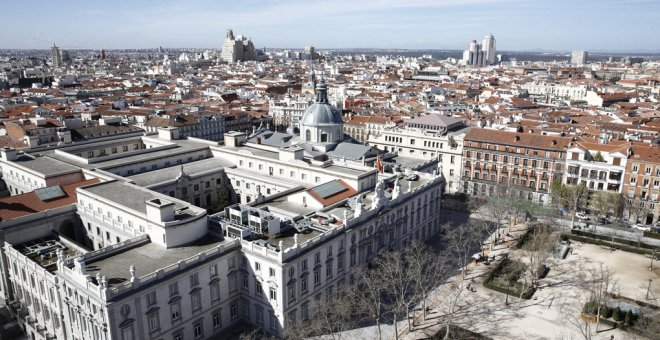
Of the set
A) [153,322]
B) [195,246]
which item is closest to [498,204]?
[195,246]

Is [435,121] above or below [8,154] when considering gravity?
above

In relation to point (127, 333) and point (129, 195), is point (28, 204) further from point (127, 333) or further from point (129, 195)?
point (127, 333)

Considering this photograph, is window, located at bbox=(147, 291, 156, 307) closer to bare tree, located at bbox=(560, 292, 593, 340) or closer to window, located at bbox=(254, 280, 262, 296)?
window, located at bbox=(254, 280, 262, 296)

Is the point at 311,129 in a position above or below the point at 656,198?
above

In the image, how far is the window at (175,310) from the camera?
187ft

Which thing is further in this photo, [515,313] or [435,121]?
[435,121]

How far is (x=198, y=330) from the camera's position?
61188 millimetres

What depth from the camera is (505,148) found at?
119375 millimetres

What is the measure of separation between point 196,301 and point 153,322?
5.69 m

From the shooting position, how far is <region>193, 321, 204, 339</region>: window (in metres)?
60.5

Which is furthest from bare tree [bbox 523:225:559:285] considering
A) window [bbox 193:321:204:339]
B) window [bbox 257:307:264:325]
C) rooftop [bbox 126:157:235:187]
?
rooftop [bbox 126:157:235:187]

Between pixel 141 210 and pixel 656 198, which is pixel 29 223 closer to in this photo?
pixel 141 210

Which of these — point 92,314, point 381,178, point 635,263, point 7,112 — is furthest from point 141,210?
point 7,112

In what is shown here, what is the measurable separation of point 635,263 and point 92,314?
87054mm
